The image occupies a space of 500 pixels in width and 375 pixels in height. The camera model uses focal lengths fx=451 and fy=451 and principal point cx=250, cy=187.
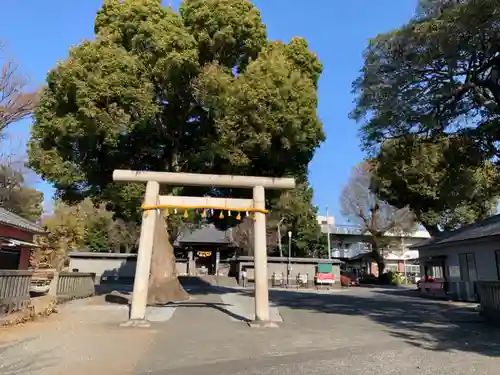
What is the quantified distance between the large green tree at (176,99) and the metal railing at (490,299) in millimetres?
6756

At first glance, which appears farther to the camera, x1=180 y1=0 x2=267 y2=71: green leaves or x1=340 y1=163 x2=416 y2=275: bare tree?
x1=340 y1=163 x2=416 y2=275: bare tree

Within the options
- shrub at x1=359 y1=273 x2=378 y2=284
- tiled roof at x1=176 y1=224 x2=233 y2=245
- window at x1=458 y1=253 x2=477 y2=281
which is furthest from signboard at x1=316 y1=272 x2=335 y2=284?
shrub at x1=359 y1=273 x2=378 y2=284

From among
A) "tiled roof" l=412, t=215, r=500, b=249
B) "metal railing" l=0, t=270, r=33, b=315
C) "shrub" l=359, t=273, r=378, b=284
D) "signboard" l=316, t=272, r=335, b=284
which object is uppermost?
"tiled roof" l=412, t=215, r=500, b=249

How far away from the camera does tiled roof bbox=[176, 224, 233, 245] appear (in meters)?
39.6

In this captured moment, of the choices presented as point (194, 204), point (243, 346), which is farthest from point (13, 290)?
point (243, 346)

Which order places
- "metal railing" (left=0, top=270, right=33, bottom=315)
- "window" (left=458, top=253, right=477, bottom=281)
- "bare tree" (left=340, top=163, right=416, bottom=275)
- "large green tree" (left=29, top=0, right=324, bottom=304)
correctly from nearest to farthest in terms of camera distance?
1. "metal railing" (left=0, top=270, right=33, bottom=315)
2. "large green tree" (left=29, top=0, right=324, bottom=304)
3. "window" (left=458, top=253, right=477, bottom=281)
4. "bare tree" (left=340, top=163, right=416, bottom=275)

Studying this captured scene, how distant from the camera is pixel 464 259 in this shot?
23.1 metres

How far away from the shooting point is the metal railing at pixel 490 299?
467 inches

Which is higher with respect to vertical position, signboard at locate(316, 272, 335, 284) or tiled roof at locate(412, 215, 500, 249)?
tiled roof at locate(412, 215, 500, 249)

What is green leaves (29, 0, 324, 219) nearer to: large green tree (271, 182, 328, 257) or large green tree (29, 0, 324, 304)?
large green tree (29, 0, 324, 304)

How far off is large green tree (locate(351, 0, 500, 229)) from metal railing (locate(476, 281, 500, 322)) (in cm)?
376

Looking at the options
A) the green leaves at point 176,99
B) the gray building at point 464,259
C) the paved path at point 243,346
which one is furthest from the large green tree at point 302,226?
the paved path at point 243,346

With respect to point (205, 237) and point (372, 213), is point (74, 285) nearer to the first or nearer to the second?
point (205, 237)

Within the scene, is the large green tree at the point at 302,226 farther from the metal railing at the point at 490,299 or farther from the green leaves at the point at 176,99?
the metal railing at the point at 490,299
